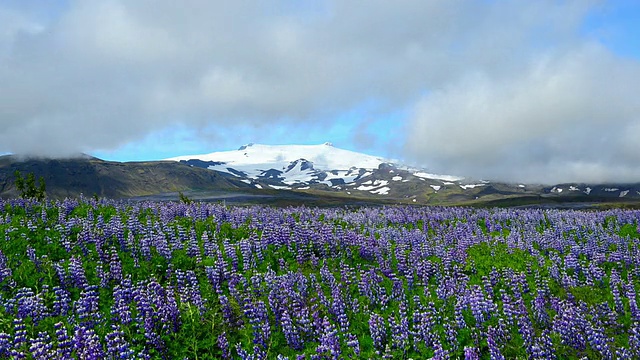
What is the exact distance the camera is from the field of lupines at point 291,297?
8938 mm

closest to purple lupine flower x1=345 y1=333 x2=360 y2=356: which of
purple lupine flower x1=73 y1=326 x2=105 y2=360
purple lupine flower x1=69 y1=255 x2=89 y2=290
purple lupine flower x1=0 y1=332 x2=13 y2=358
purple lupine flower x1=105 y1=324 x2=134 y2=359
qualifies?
purple lupine flower x1=105 y1=324 x2=134 y2=359

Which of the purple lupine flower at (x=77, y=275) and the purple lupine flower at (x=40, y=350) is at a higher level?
the purple lupine flower at (x=77, y=275)

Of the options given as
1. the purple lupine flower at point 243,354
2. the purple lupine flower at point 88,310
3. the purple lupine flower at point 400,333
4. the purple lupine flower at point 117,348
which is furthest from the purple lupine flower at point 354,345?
the purple lupine flower at point 88,310

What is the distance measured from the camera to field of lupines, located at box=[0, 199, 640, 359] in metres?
8.94

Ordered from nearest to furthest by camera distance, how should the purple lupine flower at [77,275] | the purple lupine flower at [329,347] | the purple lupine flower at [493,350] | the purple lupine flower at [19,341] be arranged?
the purple lupine flower at [19,341]
the purple lupine flower at [329,347]
the purple lupine flower at [493,350]
the purple lupine flower at [77,275]

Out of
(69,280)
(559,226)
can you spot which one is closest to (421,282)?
(69,280)

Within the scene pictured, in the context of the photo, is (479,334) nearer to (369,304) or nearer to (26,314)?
(369,304)

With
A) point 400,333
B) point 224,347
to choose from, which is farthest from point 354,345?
point 224,347

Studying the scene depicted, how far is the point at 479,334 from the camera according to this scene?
9.72 metres

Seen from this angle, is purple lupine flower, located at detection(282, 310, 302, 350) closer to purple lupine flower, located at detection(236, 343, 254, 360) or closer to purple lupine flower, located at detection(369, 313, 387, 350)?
purple lupine flower, located at detection(236, 343, 254, 360)

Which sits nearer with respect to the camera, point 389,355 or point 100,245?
point 389,355

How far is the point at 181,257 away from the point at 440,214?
1942 centimetres

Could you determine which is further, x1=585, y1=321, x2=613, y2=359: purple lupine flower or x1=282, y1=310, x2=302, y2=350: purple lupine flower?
x1=282, y1=310, x2=302, y2=350: purple lupine flower

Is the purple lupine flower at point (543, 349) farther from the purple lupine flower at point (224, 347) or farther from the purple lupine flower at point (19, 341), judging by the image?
the purple lupine flower at point (19, 341)
